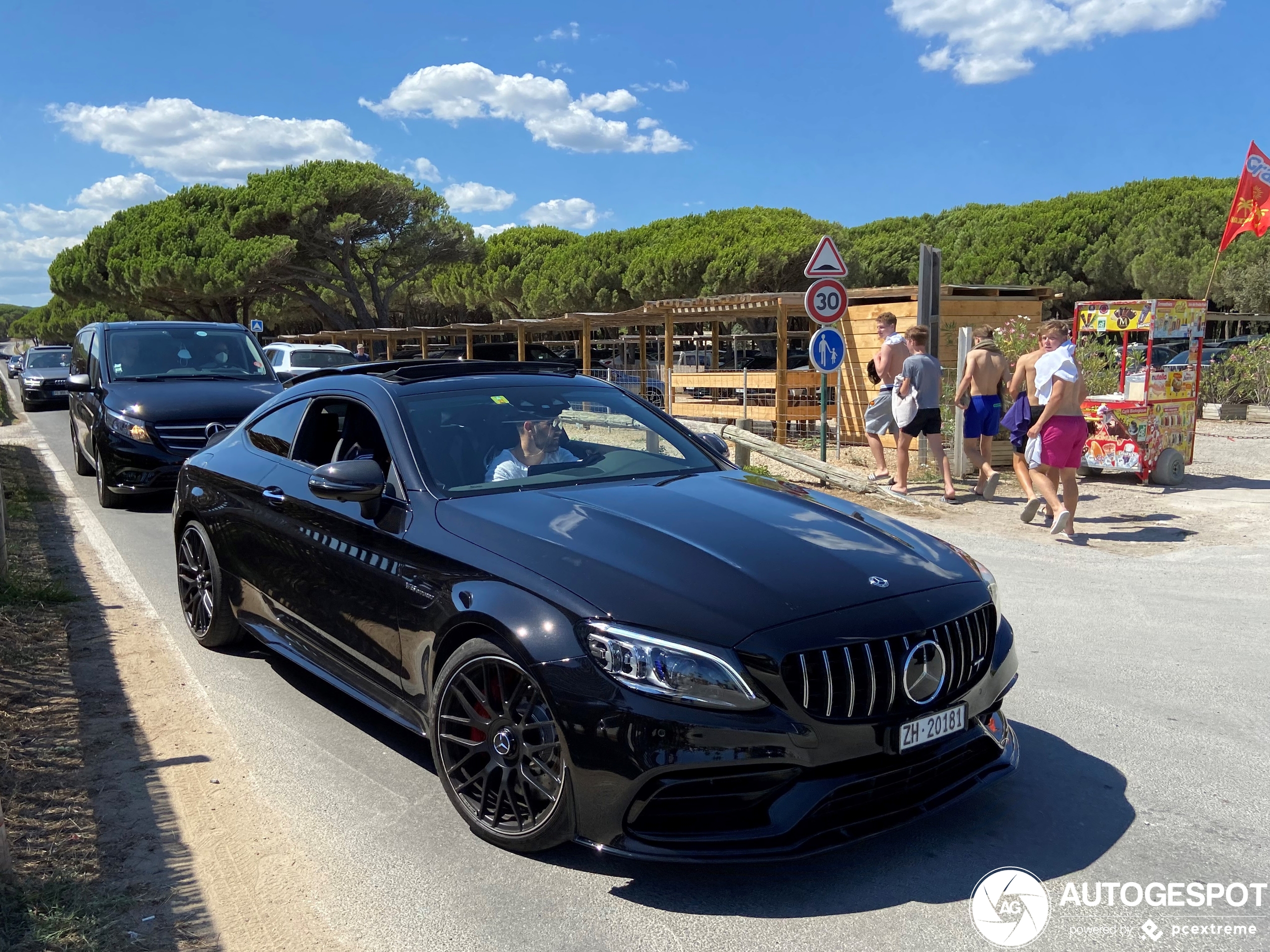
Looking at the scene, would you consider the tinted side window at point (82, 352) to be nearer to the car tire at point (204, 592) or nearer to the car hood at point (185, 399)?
the car hood at point (185, 399)

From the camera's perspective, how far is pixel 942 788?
3061 millimetres

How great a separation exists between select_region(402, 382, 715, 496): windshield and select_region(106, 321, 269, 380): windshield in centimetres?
737

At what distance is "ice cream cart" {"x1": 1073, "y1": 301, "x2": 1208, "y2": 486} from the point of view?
36.5 ft

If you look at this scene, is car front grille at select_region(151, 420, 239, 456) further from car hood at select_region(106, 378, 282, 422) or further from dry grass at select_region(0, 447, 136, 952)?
dry grass at select_region(0, 447, 136, 952)

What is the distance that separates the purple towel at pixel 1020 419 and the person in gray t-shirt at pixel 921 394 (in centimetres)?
105

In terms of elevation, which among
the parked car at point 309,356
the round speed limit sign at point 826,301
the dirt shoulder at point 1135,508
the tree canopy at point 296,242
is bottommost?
the dirt shoulder at point 1135,508

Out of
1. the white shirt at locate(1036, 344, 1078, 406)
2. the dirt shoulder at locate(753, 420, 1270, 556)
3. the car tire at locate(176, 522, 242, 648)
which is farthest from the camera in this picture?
the dirt shoulder at locate(753, 420, 1270, 556)

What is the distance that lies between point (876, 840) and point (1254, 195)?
1600 cm

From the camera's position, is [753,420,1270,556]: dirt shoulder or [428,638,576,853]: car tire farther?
[753,420,1270,556]: dirt shoulder

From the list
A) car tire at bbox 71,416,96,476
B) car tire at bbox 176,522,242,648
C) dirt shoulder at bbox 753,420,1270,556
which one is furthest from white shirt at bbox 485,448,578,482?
car tire at bbox 71,416,96,476

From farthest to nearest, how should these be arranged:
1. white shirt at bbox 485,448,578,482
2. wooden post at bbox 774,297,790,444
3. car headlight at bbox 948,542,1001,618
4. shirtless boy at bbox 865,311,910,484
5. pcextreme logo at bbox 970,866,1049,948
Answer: wooden post at bbox 774,297,790,444 < shirtless boy at bbox 865,311,910,484 < white shirt at bbox 485,448,578,482 < car headlight at bbox 948,542,1001,618 < pcextreme logo at bbox 970,866,1049,948

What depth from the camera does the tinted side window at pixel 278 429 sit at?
4.88 m

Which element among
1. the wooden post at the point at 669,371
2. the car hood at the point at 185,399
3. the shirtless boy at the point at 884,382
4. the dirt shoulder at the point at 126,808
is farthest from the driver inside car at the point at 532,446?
the wooden post at the point at 669,371

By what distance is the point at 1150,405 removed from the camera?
11.1 m
